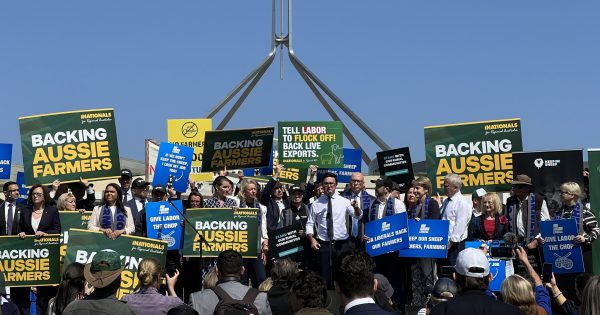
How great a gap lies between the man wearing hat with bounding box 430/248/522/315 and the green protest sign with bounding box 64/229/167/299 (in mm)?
7759

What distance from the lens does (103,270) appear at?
272 inches

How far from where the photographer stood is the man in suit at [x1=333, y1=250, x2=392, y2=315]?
20.8ft

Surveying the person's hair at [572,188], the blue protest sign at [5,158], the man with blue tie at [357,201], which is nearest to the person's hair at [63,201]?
the man with blue tie at [357,201]

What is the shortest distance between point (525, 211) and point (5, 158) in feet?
35.8

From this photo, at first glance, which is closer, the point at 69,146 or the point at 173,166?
the point at 69,146

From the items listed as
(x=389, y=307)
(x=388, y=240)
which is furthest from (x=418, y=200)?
(x=389, y=307)

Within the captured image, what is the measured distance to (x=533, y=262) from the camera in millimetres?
13609

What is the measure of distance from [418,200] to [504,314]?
8.72 meters

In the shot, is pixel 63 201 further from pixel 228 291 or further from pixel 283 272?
pixel 228 291

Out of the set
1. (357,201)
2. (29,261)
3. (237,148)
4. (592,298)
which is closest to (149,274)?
(592,298)

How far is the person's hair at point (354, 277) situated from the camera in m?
6.40

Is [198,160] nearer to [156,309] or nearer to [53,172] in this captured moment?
[53,172]

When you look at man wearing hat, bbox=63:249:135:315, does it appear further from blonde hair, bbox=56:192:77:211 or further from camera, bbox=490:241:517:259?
blonde hair, bbox=56:192:77:211

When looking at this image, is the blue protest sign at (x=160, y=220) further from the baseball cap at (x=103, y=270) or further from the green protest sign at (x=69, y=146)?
the baseball cap at (x=103, y=270)
